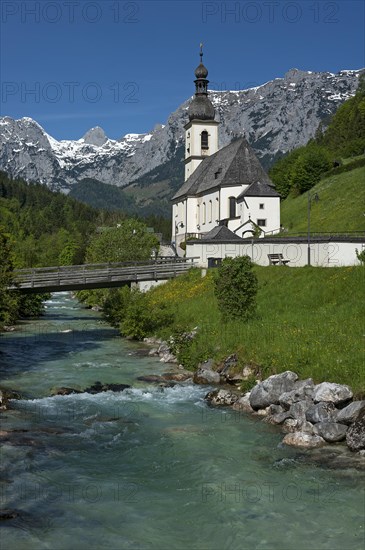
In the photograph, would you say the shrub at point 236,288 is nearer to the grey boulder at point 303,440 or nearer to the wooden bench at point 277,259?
the grey boulder at point 303,440

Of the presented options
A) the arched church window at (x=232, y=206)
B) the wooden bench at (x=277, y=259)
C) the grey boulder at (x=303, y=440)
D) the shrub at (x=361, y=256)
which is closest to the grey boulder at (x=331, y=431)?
the grey boulder at (x=303, y=440)

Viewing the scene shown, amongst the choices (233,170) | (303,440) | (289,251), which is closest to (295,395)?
(303,440)

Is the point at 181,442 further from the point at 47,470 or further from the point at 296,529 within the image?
the point at 296,529

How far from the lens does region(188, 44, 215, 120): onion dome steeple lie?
3467 inches

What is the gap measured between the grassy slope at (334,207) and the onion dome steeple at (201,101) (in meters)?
→ 19.2

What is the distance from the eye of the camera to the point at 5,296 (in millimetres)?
32406

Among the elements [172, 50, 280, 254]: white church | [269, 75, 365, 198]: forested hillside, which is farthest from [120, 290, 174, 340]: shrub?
[269, 75, 365, 198]: forested hillside

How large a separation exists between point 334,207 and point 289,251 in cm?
3286

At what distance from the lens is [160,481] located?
1367 cm

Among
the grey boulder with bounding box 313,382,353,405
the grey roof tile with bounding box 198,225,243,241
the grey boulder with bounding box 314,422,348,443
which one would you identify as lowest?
the grey boulder with bounding box 314,422,348,443

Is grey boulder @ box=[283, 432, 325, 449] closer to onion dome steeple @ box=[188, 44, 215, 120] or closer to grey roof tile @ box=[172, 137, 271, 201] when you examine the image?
grey roof tile @ box=[172, 137, 271, 201]

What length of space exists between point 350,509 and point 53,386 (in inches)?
553

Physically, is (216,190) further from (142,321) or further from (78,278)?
(142,321)

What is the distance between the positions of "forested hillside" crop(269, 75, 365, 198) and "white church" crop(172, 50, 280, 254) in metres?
15.2
